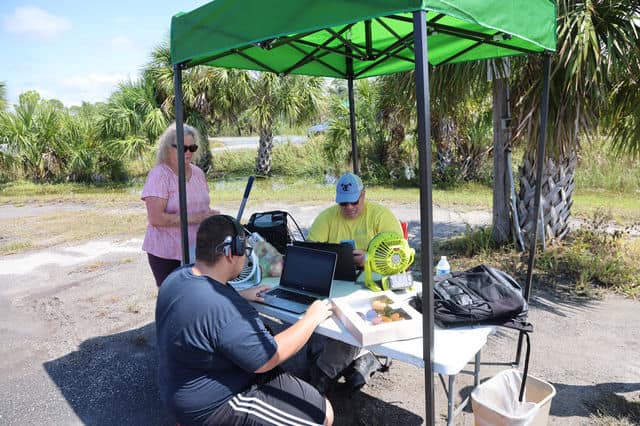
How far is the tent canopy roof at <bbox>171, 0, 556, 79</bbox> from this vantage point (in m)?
1.98

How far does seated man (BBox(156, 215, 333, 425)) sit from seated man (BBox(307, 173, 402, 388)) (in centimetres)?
106

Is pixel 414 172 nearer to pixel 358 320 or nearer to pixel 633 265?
pixel 633 265

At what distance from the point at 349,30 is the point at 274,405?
10.0 feet

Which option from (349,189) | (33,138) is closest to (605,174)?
(349,189)

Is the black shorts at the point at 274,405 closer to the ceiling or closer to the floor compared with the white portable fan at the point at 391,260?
closer to the floor

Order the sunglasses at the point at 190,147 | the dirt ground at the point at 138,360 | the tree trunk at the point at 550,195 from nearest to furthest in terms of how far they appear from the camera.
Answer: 1. the dirt ground at the point at 138,360
2. the sunglasses at the point at 190,147
3. the tree trunk at the point at 550,195

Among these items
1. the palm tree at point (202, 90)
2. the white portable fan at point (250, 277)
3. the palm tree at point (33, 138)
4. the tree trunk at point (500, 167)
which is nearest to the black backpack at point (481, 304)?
the white portable fan at point (250, 277)

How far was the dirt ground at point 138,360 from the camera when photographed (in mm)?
3004

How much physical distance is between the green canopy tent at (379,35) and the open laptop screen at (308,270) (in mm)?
796

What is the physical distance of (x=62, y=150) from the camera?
1614cm

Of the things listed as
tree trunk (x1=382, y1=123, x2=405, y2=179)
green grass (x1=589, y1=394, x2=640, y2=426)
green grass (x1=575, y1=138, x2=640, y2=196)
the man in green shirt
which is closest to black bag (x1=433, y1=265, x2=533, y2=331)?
the man in green shirt

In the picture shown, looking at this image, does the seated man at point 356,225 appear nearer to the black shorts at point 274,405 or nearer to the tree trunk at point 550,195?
the black shorts at point 274,405

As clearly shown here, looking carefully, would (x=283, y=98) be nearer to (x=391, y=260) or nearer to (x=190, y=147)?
(x=190, y=147)

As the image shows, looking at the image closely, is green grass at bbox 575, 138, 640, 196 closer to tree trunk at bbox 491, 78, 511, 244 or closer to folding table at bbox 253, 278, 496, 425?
tree trunk at bbox 491, 78, 511, 244
